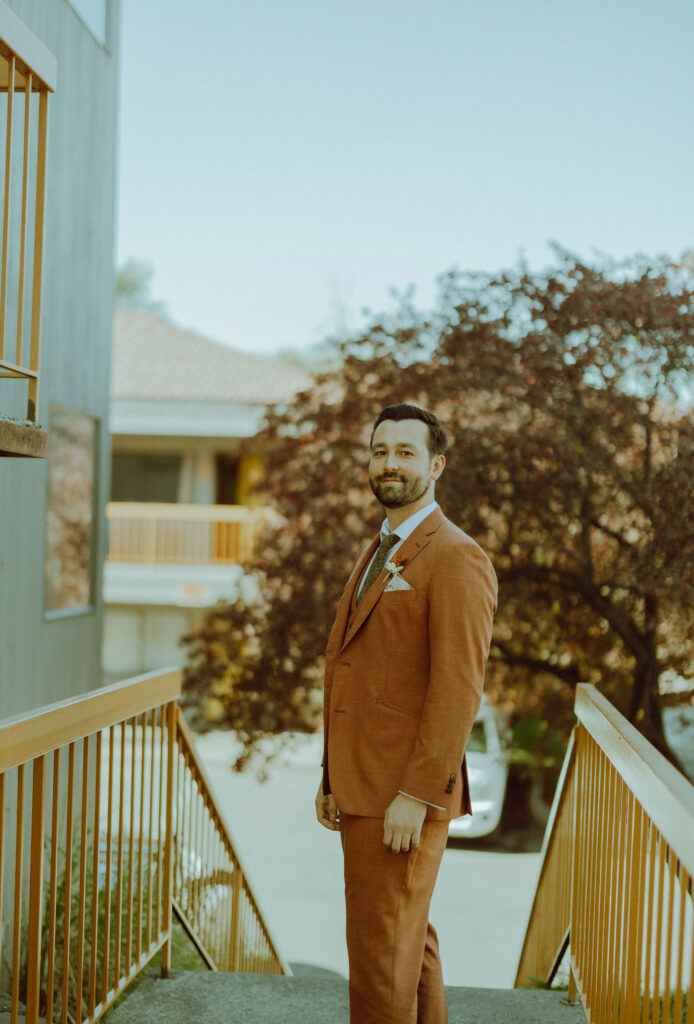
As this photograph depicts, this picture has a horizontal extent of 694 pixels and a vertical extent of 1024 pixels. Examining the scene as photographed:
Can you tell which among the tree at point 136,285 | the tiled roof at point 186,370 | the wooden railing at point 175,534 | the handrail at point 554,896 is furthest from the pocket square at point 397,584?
the tree at point 136,285

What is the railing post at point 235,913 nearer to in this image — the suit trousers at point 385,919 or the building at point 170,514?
the suit trousers at point 385,919

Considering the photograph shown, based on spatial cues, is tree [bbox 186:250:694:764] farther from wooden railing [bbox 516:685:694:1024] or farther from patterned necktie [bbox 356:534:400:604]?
patterned necktie [bbox 356:534:400:604]

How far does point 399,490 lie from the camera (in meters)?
3.01

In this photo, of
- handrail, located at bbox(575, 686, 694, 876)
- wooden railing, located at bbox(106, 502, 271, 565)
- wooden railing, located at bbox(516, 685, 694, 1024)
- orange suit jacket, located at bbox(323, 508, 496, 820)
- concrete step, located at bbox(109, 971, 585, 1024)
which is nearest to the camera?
handrail, located at bbox(575, 686, 694, 876)

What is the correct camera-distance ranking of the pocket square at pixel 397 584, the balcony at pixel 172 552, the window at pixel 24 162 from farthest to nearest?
the balcony at pixel 172 552 < the window at pixel 24 162 < the pocket square at pixel 397 584

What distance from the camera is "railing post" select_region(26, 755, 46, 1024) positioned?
99.5 inches

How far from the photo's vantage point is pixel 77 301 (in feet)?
22.6

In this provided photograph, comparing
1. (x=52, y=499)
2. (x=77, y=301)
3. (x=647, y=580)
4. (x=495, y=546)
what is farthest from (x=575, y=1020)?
(x=77, y=301)

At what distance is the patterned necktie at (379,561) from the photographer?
3.03m

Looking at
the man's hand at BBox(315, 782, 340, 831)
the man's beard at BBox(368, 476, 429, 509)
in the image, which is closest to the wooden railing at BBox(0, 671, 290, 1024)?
the man's hand at BBox(315, 782, 340, 831)

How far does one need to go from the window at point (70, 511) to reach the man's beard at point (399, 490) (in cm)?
401

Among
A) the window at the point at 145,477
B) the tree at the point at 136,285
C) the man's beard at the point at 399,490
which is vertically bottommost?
the man's beard at the point at 399,490

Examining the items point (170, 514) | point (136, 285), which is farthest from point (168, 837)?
point (136, 285)

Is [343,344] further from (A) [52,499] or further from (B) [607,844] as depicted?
(B) [607,844]
